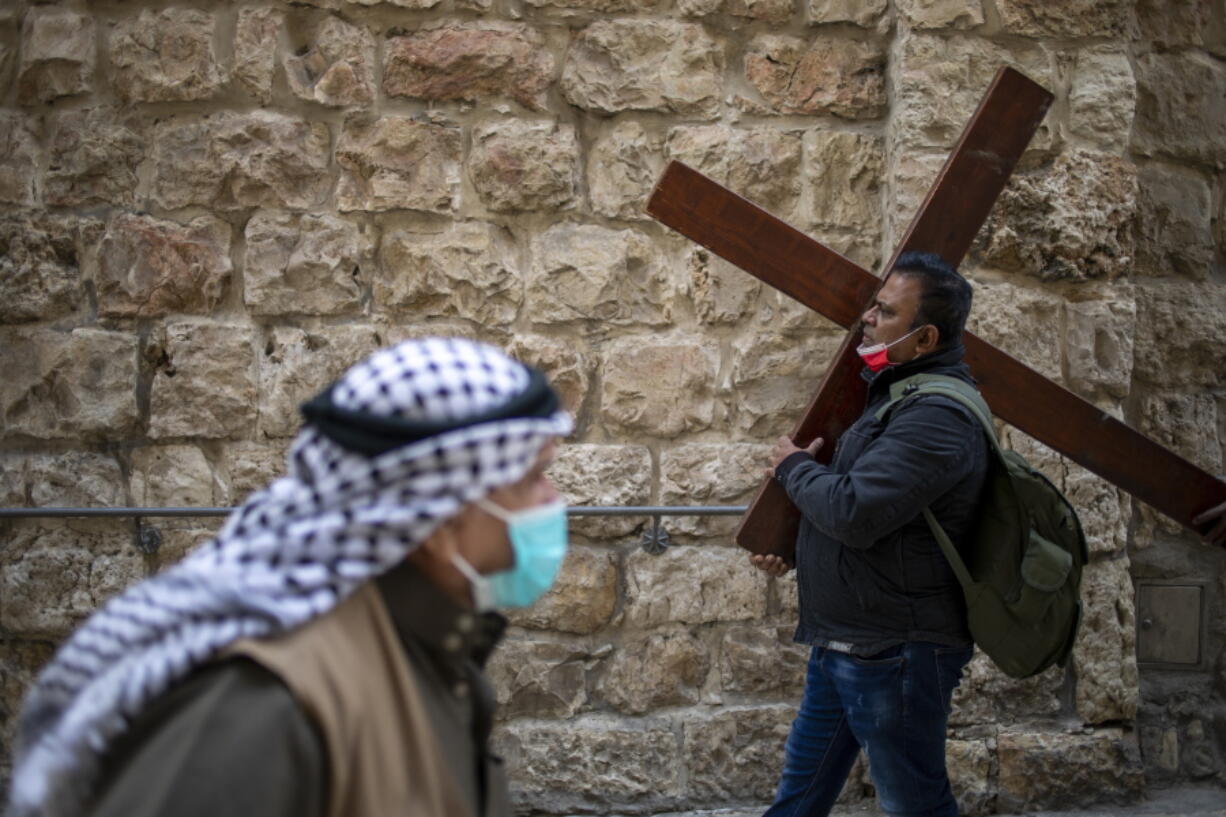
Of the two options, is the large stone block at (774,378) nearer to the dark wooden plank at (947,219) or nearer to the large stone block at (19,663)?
the dark wooden plank at (947,219)

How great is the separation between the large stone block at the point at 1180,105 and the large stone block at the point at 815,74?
3.39ft

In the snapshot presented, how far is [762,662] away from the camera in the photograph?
11.9ft

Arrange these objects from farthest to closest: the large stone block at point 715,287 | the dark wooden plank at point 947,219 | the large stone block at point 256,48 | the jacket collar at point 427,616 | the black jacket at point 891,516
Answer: the large stone block at point 715,287 < the large stone block at point 256,48 < the dark wooden plank at point 947,219 < the black jacket at point 891,516 < the jacket collar at point 427,616

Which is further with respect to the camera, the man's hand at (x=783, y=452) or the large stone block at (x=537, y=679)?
the large stone block at (x=537, y=679)

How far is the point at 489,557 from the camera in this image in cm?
133

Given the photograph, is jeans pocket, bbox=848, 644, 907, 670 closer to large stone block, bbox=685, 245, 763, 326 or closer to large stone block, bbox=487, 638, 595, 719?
large stone block, bbox=487, 638, 595, 719

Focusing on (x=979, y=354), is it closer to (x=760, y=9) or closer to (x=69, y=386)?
(x=760, y=9)

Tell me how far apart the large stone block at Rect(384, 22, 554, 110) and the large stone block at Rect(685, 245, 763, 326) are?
28.7 inches

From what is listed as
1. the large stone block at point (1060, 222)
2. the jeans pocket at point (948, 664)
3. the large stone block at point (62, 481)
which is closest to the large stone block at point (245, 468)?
the large stone block at point (62, 481)

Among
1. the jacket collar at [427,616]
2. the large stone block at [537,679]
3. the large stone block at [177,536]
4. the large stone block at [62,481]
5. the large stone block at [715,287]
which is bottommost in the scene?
the large stone block at [537,679]

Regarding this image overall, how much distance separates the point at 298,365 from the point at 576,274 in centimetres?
91

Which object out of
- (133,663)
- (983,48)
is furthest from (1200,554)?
(133,663)

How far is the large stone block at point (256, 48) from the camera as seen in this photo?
3555 millimetres

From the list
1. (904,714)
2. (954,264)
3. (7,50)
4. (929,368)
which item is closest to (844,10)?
(954,264)
